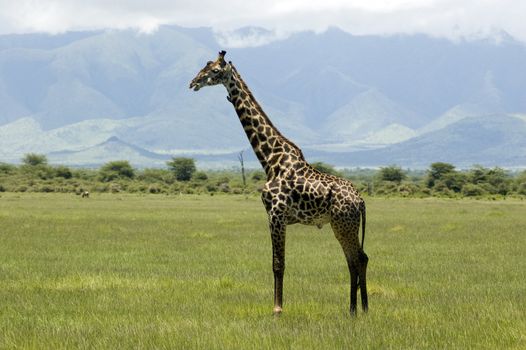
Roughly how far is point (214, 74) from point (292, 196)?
2.43m

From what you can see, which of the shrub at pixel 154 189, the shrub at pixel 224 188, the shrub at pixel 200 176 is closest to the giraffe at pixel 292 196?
the shrub at pixel 154 189

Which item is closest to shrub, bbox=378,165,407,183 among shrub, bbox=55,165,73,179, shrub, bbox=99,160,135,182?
shrub, bbox=99,160,135,182

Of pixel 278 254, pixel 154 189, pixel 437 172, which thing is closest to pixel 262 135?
pixel 278 254

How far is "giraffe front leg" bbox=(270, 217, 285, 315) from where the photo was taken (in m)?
13.6

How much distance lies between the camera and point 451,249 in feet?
91.9

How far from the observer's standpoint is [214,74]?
14156 millimetres

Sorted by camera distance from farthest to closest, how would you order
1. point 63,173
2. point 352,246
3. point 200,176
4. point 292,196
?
point 200,176
point 63,173
point 352,246
point 292,196

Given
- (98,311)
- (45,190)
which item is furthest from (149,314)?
(45,190)

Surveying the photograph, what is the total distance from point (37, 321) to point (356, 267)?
5.13 metres

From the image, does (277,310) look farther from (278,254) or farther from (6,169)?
(6,169)

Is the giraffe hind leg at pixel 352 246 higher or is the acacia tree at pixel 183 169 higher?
the acacia tree at pixel 183 169

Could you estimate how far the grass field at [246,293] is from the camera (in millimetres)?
12141

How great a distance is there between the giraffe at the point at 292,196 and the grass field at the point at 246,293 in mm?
984

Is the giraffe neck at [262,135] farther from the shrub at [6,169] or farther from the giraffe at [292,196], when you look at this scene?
the shrub at [6,169]
